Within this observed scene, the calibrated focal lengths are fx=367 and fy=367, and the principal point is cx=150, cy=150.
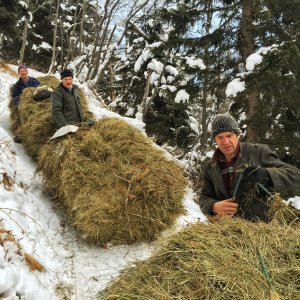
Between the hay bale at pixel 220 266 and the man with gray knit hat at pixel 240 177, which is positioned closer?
the hay bale at pixel 220 266

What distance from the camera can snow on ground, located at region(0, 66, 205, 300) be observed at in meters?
3.65

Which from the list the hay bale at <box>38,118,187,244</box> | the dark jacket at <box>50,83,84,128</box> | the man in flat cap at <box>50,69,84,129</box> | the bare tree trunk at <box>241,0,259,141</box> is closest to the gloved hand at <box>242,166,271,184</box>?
the hay bale at <box>38,118,187,244</box>

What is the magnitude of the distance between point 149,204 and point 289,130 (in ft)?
21.4

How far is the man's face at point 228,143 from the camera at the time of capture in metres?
3.07

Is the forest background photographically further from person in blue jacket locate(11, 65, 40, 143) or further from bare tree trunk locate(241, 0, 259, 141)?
person in blue jacket locate(11, 65, 40, 143)

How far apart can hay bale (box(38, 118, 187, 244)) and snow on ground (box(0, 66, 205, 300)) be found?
0.83ft

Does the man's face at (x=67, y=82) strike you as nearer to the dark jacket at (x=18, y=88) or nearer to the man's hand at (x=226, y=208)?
the dark jacket at (x=18, y=88)

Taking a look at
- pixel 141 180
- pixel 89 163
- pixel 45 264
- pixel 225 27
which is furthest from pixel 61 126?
pixel 225 27

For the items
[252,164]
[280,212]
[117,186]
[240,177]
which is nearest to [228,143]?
[252,164]

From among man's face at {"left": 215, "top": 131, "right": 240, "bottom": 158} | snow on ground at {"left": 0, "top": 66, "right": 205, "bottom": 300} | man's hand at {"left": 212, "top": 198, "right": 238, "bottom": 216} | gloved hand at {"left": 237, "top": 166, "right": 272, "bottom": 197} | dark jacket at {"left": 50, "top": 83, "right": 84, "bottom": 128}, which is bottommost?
snow on ground at {"left": 0, "top": 66, "right": 205, "bottom": 300}

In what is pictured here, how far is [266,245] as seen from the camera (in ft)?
6.40

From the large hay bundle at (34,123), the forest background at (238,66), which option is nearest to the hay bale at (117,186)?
the large hay bundle at (34,123)

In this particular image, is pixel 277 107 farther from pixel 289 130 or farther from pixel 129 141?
pixel 129 141

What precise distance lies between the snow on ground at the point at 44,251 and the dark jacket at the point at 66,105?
1.17 m
